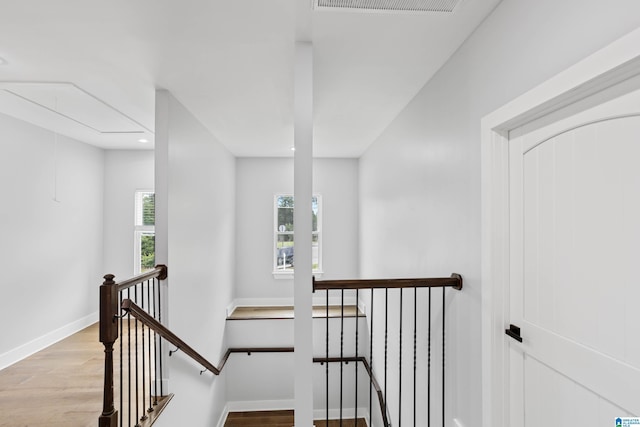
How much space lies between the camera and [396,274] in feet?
10.4

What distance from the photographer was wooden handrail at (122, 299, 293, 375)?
6.24ft

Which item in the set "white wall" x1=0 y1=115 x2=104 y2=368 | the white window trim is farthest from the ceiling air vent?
the white window trim

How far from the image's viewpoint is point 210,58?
203 cm

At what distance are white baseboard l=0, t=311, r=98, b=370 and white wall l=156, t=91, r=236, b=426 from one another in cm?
169

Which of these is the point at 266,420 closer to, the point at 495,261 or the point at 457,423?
the point at 457,423

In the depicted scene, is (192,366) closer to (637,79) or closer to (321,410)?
(321,410)

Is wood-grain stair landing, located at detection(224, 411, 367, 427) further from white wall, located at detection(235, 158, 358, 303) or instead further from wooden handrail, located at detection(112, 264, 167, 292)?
wooden handrail, located at detection(112, 264, 167, 292)

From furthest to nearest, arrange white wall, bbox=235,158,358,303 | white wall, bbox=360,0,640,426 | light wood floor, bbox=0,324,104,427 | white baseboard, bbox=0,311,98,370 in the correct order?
white wall, bbox=235,158,358,303 → white baseboard, bbox=0,311,98,370 → light wood floor, bbox=0,324,104,427 → white wall, bbox=360,0,640,426

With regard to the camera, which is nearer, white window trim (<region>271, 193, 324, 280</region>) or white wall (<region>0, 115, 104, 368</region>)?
white wall (<region>0, 115, 104, 368</region>)

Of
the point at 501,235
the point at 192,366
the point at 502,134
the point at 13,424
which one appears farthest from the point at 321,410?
the point at 502,134

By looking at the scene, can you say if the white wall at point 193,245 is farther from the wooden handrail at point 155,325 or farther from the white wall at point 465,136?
the white wall at point 465,136

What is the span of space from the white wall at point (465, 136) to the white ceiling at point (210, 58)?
0.62 feet

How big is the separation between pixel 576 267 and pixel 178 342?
8.42 ft

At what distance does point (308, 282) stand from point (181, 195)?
1682 mm
